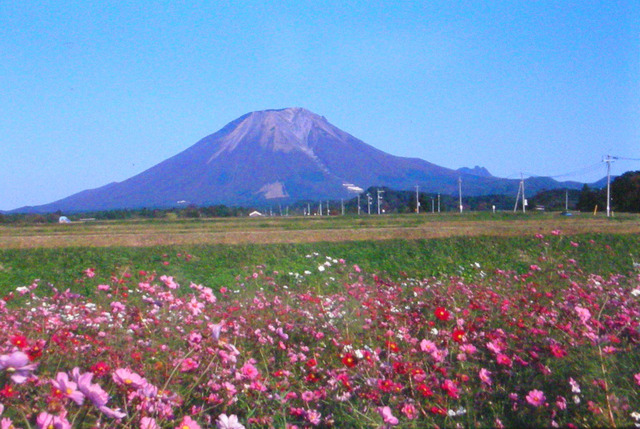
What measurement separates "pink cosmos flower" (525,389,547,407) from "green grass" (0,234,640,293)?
8.03 metres

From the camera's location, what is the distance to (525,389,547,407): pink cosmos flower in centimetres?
243

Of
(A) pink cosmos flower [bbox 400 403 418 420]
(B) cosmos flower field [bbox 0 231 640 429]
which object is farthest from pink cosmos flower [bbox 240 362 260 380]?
(A) pink cosmos flower [bbox 400 403 418 420]

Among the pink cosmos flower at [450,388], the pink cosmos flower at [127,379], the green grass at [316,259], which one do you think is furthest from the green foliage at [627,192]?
the pink cosmos flower at [127,379]

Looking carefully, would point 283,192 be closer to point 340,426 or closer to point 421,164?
point 421,164

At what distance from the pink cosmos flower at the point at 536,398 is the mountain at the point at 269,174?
106 m

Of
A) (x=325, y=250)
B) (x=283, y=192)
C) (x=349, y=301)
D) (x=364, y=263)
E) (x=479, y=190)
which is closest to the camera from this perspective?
(x=349, y=301)

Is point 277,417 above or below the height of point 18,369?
below

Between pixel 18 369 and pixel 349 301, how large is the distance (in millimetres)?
3014

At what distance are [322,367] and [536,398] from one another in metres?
1.06

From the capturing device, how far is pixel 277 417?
2656mm

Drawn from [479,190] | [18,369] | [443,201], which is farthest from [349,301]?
[479,190]

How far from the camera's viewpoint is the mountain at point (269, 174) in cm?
11756

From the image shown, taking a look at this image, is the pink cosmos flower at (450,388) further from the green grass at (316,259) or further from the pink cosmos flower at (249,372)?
the green grass at (316,259)

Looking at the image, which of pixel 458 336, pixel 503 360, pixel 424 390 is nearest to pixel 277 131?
pixel 458 336
